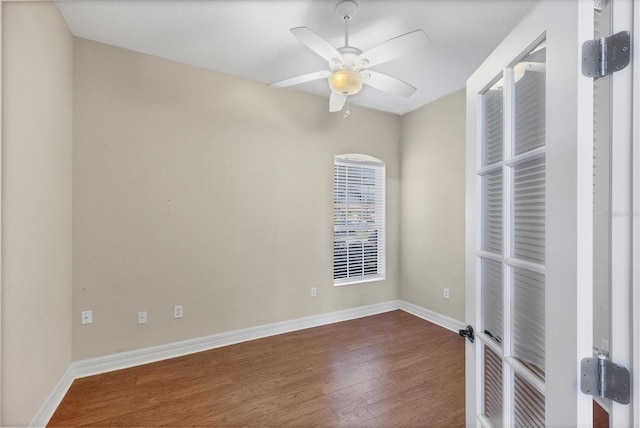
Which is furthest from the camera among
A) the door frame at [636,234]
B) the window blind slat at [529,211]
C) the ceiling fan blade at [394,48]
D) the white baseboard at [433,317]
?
the white baseboard at [433,317]

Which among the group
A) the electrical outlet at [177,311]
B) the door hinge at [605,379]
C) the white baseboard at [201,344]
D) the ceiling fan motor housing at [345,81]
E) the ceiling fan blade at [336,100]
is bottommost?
the white baseboard at [201,344]

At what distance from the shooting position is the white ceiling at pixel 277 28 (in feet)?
6.54

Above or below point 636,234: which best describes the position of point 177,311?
below

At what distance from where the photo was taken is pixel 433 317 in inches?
142

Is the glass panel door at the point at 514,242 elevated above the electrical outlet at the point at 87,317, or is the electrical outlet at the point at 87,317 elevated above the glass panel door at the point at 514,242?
the glass panel door at the point at 514,242

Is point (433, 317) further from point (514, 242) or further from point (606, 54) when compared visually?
point (606, 54)

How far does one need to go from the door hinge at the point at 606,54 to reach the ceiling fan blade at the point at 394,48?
114 cm

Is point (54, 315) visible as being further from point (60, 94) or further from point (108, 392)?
point (60, 94)

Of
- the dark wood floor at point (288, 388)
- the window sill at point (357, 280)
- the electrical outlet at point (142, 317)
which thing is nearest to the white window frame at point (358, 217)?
the window sill at point (357, 280)

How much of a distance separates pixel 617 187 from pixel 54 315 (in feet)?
9.83

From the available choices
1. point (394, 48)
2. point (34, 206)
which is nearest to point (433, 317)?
point (394, 48)

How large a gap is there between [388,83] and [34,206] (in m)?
2.51

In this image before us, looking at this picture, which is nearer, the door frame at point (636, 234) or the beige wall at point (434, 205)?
the door frame at point (636, 234)

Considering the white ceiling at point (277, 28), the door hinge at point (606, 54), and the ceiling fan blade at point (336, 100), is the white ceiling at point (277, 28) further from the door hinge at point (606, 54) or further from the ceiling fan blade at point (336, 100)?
the door hinge at point (606, 54)
